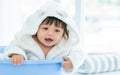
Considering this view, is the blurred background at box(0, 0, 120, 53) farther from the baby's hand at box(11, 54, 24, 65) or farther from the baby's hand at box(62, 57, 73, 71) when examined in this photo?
the baby's hand at box(11, 54, 24, 65)

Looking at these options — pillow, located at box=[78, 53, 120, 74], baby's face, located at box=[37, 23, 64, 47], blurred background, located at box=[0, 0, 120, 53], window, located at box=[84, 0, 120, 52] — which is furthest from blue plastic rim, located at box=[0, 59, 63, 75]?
window, located at box=[84, 0, 120, 52]

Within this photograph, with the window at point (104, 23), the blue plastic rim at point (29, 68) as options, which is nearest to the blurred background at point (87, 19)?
the window at point (104, 23)

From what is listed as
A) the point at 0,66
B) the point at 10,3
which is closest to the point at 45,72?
the point at 0,66

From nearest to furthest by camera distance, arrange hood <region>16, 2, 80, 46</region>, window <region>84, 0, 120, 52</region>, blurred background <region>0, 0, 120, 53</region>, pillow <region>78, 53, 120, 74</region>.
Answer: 1. hood <region>16, 2, 80, 46</region>
2. pillow <region>78, 53, 120, 74</region>
3. blurred background <region>0, 0, 120, 53</region>
4. window <region>84, 0, 120, 52</region>

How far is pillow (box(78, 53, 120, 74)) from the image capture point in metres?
1.20

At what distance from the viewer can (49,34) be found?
2.85 feet

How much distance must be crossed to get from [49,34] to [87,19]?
39.2 inches

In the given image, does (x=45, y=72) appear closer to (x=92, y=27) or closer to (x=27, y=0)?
(x=27, y=0)

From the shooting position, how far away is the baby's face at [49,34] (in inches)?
34.4

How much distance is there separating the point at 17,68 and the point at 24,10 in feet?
2.81

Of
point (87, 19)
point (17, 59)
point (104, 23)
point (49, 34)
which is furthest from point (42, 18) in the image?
point (104, 23)

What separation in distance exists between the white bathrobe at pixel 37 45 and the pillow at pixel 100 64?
0.96ft

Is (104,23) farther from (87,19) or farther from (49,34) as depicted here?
(49,34)

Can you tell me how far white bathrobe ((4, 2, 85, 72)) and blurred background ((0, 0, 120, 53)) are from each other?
47cm
